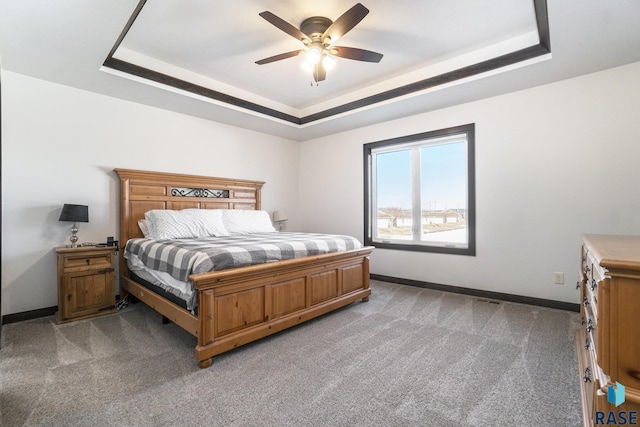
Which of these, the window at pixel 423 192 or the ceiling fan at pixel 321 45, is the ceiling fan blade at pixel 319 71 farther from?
the window at pixel 423 192

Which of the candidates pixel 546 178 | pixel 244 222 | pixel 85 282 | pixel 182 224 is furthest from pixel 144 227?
pixel 546 178

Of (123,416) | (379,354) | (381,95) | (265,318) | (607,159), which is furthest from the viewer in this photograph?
(381,95)

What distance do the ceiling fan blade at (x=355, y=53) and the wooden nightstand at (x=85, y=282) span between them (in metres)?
2.95

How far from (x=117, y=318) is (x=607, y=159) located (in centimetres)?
503

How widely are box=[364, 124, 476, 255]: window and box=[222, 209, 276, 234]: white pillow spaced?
1.61 metres

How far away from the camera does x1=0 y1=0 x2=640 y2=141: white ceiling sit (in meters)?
Result: 2.17

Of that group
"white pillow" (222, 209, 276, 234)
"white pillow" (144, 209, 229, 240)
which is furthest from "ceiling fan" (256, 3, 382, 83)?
"white pillow" (222, 209, 276, 234)

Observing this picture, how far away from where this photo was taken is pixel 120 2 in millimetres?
1981

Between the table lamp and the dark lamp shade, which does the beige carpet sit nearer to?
the table lamp

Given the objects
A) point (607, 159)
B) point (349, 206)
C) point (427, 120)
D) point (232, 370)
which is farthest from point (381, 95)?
point (232, 370)

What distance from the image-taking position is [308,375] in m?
1.93

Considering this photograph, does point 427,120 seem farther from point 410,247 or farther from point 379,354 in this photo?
point 379,354

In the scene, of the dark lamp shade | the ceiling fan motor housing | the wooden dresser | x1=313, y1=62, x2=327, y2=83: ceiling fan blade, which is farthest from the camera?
the dark lamp shade

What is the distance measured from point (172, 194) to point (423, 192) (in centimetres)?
339
